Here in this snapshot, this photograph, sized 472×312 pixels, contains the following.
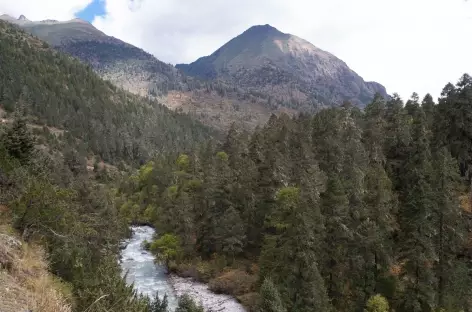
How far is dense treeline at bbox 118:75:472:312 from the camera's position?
4056 centimetres

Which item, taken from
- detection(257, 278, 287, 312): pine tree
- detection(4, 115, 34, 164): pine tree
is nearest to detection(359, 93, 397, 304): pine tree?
detection(257, 278, 287, 312): pine tree

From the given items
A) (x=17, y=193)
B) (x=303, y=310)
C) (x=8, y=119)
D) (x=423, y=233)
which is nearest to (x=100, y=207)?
(x=17, y=193)

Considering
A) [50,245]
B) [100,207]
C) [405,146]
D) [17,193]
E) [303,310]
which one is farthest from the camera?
[405,146]

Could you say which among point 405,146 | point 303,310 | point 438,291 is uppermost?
point 405,146

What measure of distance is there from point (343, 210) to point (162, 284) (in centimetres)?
3049

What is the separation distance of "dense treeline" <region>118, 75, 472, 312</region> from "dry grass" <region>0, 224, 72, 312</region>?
899 inches

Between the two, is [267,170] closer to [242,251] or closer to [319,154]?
[319,154]

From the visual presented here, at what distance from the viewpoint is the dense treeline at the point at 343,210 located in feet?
133

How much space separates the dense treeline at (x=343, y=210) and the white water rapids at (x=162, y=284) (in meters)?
3.52

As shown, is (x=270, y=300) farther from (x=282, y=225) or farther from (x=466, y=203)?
→ (x=466, y=203)

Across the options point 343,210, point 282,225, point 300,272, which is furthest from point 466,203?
point 300,272

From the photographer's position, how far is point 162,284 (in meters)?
59.6

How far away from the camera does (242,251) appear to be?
63.8 meters

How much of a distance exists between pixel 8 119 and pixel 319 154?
12684 cm
